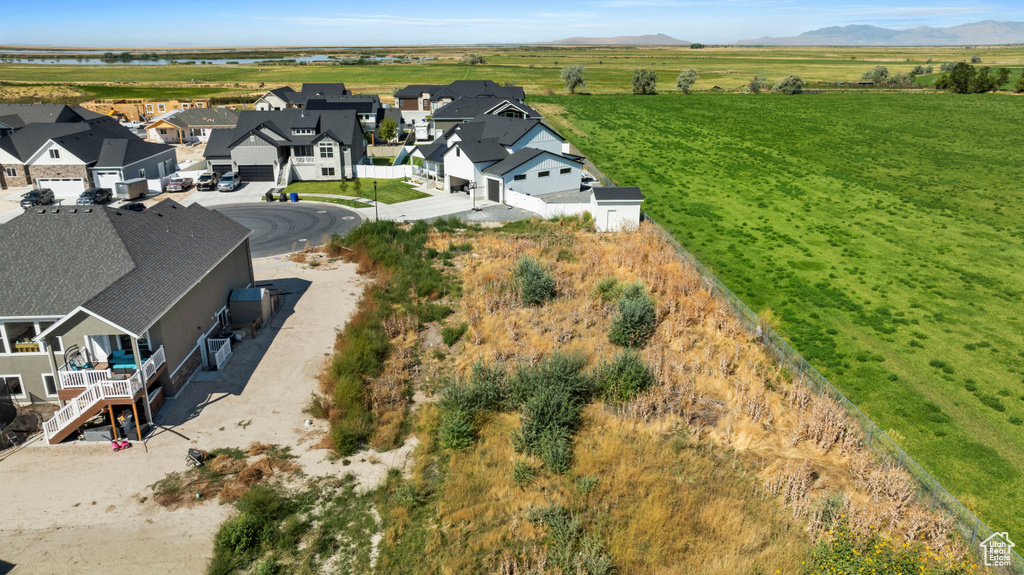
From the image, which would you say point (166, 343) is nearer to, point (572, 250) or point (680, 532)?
point (680, 532)

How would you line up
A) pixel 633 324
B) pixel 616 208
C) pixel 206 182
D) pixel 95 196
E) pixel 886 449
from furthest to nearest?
pixel 206 182 → pixel 95 196 → pixel 616 208 → pixel 633 324 → pixel 886 449

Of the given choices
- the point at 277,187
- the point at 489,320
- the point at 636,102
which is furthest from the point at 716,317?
the point at 636,102

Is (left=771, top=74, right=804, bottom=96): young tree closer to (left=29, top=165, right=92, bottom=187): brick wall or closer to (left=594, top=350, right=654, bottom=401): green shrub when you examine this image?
(left=594, top=350, right=654, bottom=401): green shrub

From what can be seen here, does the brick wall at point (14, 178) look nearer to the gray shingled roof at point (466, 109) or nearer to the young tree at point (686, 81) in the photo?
the gray shingled roof at point (466, 109)

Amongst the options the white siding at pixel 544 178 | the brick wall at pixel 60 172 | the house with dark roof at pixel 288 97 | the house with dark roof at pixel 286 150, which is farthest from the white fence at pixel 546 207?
the house with dark roof at pixel 288 97
